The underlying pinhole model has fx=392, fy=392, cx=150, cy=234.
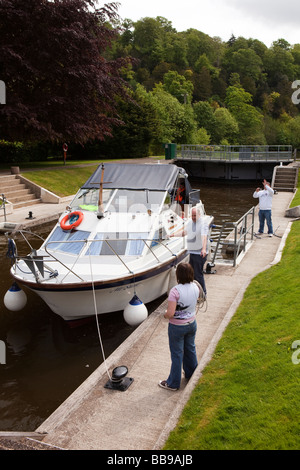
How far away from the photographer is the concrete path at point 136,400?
14.6 feet

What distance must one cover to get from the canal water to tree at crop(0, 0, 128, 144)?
14.3 meters

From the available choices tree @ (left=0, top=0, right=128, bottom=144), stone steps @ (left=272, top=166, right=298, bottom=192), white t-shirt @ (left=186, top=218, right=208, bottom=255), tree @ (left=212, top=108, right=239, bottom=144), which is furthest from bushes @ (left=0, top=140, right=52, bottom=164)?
tree @ (left=212, top=108, right=239, bottom=144)

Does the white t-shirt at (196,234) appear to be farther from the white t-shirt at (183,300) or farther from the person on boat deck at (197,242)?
the white t-shirt at (183,300)

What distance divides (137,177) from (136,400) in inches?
273

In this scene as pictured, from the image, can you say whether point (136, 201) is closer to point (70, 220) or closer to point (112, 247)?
point (70, 220)

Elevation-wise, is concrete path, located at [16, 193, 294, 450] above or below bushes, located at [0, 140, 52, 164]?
Result: below

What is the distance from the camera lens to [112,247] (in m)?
8.77

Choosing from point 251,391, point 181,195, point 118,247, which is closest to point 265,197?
point 181,195

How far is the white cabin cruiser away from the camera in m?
7.69

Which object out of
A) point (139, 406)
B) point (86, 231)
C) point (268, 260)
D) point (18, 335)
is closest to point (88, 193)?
point (86, 231)

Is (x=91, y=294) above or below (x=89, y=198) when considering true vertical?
below

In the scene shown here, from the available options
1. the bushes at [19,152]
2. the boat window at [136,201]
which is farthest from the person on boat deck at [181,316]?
the bushes at [19,152]

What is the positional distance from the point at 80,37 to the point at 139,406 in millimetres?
21447

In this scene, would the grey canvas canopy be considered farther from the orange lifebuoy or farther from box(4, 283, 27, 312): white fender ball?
box(4, 283, 27, 312): white fender ball
